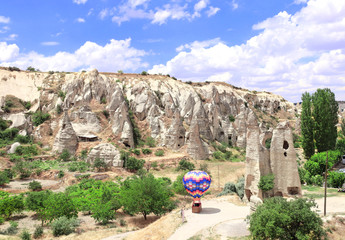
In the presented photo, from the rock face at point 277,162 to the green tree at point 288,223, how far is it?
743cm

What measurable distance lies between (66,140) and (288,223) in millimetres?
37361

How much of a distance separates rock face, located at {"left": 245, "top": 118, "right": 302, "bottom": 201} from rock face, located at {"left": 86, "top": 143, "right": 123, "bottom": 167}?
2031 cm

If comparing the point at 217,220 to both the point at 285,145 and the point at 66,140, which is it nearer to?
the point at 285,145

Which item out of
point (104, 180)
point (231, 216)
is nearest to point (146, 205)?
point (231, 216)

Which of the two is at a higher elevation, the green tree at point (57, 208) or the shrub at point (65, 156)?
the shrub at point (65, 156)

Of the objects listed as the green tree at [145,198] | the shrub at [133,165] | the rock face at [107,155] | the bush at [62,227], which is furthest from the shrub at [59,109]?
the bush at [62,227]

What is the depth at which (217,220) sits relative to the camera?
1919 centimetres

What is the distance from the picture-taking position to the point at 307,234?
523 inches

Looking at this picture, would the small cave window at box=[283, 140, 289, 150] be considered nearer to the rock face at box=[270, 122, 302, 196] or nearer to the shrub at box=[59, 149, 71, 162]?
the rock face at box=[270, 122, 302, 196]

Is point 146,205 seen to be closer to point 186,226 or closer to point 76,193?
point 186,226

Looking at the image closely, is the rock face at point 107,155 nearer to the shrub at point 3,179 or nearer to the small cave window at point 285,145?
the shrub at point 3,179

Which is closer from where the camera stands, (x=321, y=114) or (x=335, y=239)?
(x=335, y=239)

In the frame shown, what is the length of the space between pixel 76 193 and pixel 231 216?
47.0 ft

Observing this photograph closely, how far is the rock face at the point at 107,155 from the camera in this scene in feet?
120
